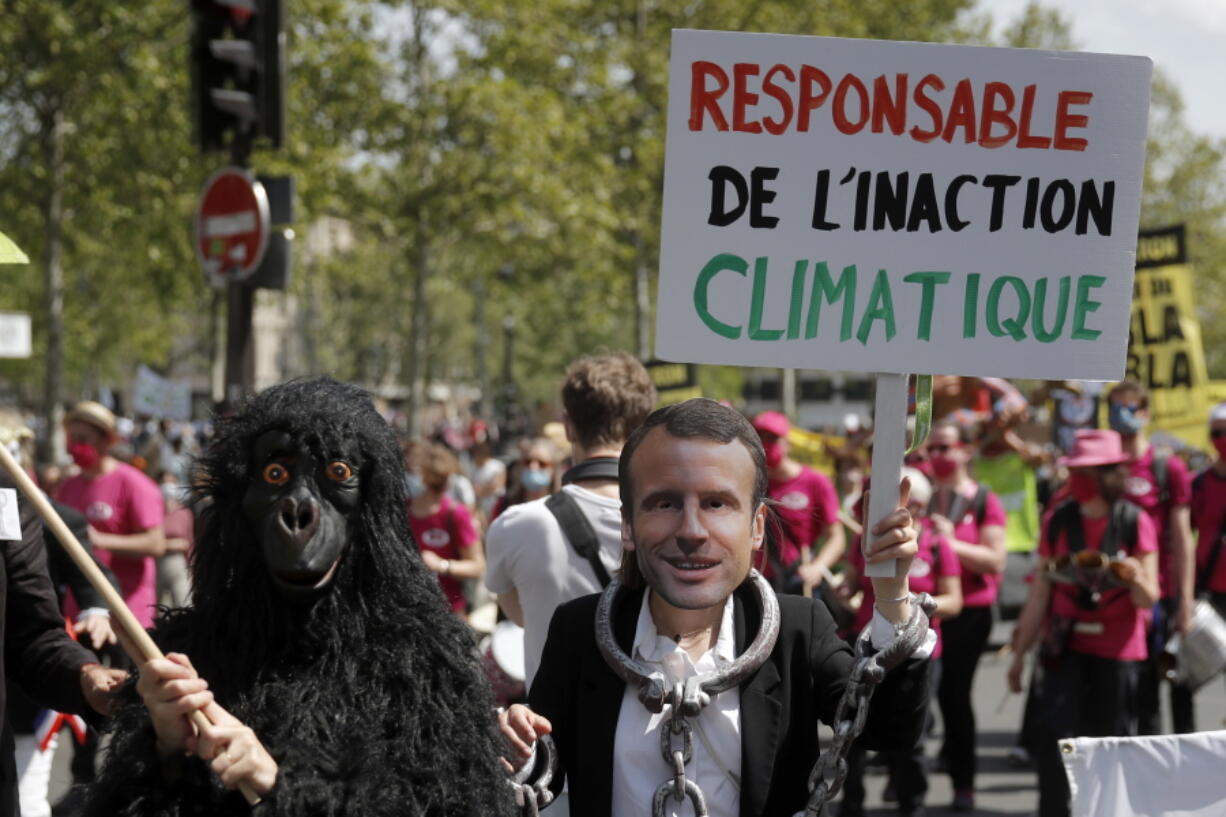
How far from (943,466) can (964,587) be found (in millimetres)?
590

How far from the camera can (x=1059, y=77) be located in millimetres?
3094

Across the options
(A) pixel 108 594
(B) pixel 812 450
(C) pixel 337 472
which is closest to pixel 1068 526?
(C) pixel 337 472

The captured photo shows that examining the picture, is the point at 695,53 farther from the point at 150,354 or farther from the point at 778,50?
the point at 150,354

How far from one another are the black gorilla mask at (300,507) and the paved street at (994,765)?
19.0 ft

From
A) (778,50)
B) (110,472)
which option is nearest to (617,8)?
(110,472)

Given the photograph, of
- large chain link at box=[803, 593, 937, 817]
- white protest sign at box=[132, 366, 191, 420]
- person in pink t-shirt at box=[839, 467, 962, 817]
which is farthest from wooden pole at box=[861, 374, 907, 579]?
white protest sign at box=[132, 366, 191, 420]

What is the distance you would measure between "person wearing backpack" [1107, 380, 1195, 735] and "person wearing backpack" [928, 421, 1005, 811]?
72 cm

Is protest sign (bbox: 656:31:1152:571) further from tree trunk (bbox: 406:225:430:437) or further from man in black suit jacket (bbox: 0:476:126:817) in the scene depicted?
tree trunk (bbox: 406:225:430:437)

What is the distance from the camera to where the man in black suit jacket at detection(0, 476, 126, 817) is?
3.36 m

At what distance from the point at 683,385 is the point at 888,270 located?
308 inches

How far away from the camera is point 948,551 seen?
7.40m

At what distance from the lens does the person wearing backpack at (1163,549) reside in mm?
8086

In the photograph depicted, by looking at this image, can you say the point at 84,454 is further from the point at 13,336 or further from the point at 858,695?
the point at 858,695

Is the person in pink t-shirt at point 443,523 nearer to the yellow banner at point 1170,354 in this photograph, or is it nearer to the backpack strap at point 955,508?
the backpack strap at point 955,508
